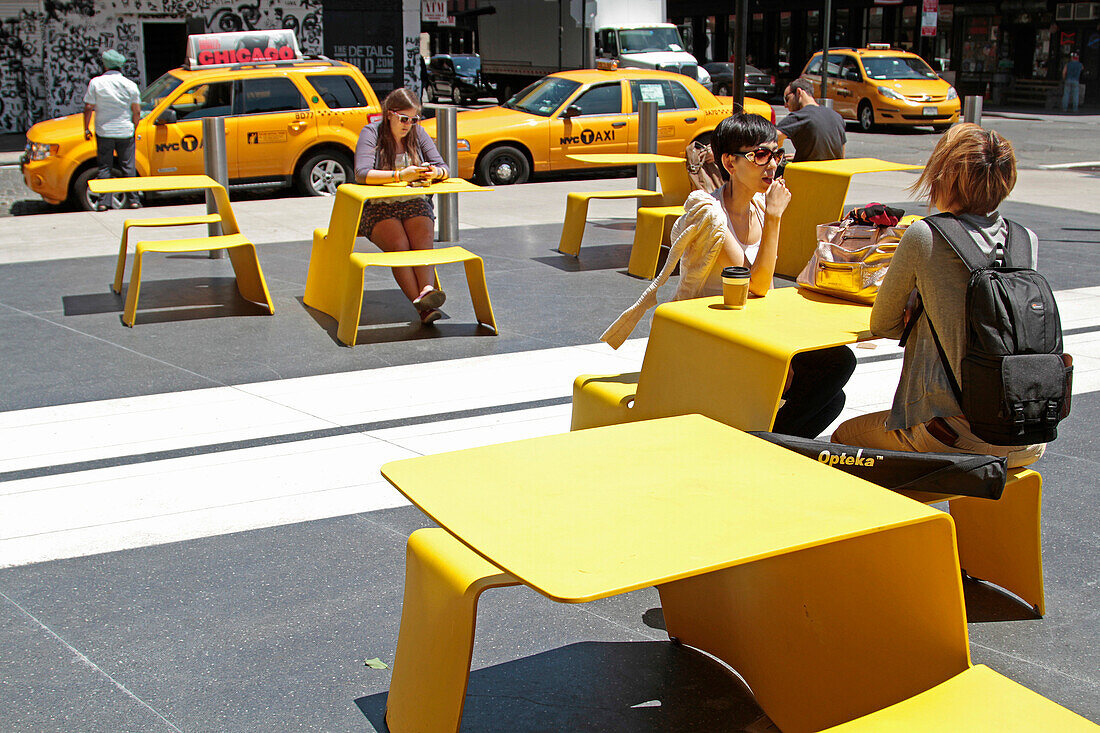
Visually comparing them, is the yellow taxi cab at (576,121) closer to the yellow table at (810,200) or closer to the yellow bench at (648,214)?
the yellow bench at (648,214)

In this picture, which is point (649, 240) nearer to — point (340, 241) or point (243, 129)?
point (340, 241)

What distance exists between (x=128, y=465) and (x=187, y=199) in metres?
9.84

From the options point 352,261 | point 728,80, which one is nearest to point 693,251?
point 352,261

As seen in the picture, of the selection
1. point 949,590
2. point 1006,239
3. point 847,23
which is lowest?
point 949,590

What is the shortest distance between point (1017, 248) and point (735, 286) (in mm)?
962

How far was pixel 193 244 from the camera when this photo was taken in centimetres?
772

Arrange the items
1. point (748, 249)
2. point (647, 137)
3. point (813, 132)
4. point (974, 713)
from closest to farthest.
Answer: point (974, 713)
point (748, 249)
point (813, 132)
point (647, 137)

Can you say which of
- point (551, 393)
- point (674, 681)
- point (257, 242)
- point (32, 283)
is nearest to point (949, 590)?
point (674, 681)

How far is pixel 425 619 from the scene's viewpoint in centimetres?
279

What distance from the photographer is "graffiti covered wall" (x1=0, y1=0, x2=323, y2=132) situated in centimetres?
2164

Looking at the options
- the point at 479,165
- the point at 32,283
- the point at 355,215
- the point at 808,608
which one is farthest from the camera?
the point at 479,165

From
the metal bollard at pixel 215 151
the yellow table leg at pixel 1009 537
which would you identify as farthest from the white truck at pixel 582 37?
the yellow table leg at pixel 1009 537

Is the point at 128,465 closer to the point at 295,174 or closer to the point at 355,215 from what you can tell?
the point at 355,215

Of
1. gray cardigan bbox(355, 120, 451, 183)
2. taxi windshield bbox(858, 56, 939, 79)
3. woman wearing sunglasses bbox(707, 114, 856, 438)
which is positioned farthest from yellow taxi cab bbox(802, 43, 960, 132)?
woman wearing sunglasses bbox(707, 114, 856, 438)
